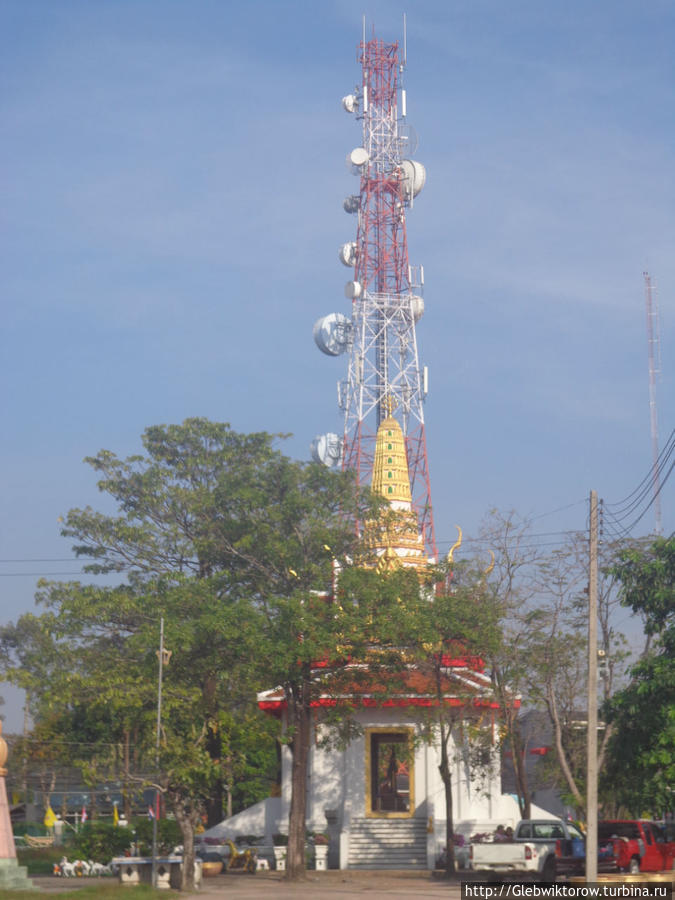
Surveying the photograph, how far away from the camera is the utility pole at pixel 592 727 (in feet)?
74.8

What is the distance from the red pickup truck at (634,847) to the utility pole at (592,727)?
375 cm

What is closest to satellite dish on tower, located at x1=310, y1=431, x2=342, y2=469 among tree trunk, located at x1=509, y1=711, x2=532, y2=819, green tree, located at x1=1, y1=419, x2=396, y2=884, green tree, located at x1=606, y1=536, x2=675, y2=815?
green tree, located at x1=1, y1=419, x2=396, y2=884

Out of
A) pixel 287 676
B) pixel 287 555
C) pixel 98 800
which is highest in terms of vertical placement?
pixel 287 555

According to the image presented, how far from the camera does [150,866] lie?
2889 centimetres

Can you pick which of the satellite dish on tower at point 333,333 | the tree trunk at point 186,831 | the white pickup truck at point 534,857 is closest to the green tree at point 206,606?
the tree trunk at point 186,831

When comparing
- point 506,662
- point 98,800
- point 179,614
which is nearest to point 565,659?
point 506,662

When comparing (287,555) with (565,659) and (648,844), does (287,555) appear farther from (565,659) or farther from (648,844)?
Result: (648,844)

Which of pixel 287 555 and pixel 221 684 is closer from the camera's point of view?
pixel 287 555

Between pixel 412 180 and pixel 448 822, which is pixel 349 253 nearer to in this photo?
pixel 412 180

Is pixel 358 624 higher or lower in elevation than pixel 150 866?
higher

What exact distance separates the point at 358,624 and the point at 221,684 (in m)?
12.8

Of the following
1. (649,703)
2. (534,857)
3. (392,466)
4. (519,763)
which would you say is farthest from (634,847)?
(392,466)

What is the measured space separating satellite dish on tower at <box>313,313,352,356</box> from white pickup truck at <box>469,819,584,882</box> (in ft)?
120

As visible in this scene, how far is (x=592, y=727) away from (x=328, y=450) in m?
36.3
